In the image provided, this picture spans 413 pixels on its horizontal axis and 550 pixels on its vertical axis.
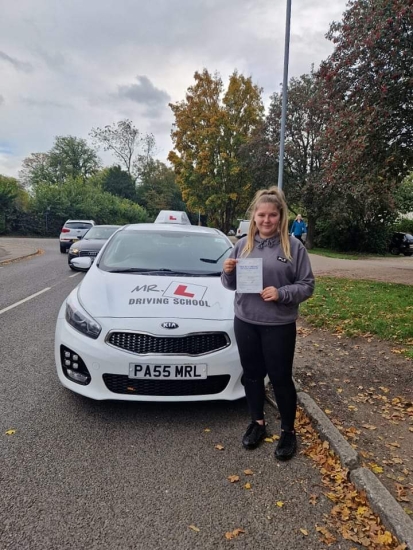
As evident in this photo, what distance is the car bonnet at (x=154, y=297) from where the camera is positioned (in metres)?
3.40

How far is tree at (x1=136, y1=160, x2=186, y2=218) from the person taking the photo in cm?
6238

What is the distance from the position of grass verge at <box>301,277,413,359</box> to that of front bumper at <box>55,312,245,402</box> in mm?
2972

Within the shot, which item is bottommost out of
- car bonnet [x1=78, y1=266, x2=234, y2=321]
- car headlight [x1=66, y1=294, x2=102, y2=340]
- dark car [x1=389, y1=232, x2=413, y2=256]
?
dark car [x1=389, y1=232, x2=413, y2=256]

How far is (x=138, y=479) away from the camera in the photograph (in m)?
2.65

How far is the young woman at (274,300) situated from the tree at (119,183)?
2394 inches

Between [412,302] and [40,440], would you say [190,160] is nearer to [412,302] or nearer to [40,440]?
[412,302]

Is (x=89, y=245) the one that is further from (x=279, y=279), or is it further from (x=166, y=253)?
(x=279, y=279)

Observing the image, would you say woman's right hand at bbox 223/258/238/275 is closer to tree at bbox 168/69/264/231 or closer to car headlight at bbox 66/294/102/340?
car headlight at bbox 66/294/102/340

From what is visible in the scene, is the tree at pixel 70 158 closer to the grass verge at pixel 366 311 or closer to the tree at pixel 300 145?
the tree at pixel 300 145

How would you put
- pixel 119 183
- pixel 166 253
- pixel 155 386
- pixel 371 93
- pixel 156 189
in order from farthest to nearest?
pixel 156 189, pixel 119 183, pixel 371 93, pixel 166 253, pixel 155 386

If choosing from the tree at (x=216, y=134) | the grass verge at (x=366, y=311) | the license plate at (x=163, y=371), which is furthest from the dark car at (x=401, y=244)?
the license plate at (x=163, y=371)

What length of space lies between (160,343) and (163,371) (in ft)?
0.71

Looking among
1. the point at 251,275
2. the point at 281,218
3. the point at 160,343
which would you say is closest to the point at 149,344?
the point at 160,343

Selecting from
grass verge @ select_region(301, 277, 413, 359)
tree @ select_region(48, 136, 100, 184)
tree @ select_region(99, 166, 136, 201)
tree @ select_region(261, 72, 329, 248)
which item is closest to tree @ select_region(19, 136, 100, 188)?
tree @ select_region(48, 136, 100, 184)
